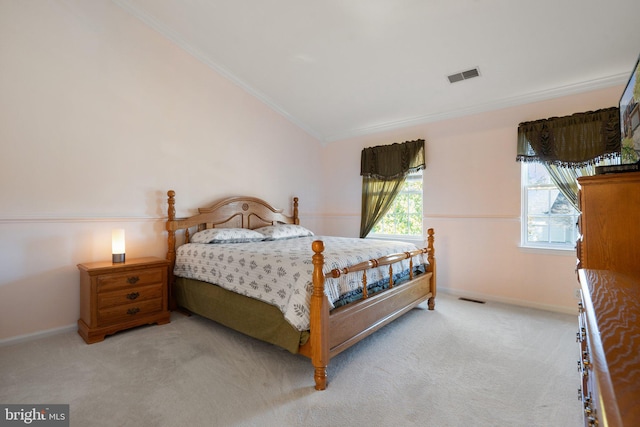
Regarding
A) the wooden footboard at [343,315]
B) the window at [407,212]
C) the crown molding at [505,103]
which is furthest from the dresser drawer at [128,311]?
the crown molding at [505,103]

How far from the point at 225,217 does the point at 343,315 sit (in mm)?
2455

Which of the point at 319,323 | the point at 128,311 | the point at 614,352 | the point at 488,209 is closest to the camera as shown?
the point at 614,352

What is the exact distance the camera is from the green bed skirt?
2209 mm

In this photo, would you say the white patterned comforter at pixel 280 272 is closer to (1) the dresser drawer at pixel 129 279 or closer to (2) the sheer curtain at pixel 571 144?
(1) the dresser drawer at pixel 129 279

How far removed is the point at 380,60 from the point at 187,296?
340cm

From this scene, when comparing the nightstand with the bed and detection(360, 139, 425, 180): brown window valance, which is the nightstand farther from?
detection(360, 139, 425, 180): brown window valance

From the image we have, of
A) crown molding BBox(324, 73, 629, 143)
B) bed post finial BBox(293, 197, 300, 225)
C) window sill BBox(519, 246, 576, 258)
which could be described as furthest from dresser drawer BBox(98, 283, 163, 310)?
window sill BBox(519, 246, 576, 258)

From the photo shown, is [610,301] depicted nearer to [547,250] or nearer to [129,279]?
[547,250]

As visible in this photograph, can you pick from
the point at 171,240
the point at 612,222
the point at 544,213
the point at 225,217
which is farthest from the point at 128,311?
the point at 544,213

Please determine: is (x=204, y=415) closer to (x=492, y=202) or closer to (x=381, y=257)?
(x=381, y=257)

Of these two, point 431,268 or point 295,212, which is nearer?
point 431,268

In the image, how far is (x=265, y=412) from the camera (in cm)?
177

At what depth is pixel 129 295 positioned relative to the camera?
9.57ft

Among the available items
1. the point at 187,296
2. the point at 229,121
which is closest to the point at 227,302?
the point at 187,296
